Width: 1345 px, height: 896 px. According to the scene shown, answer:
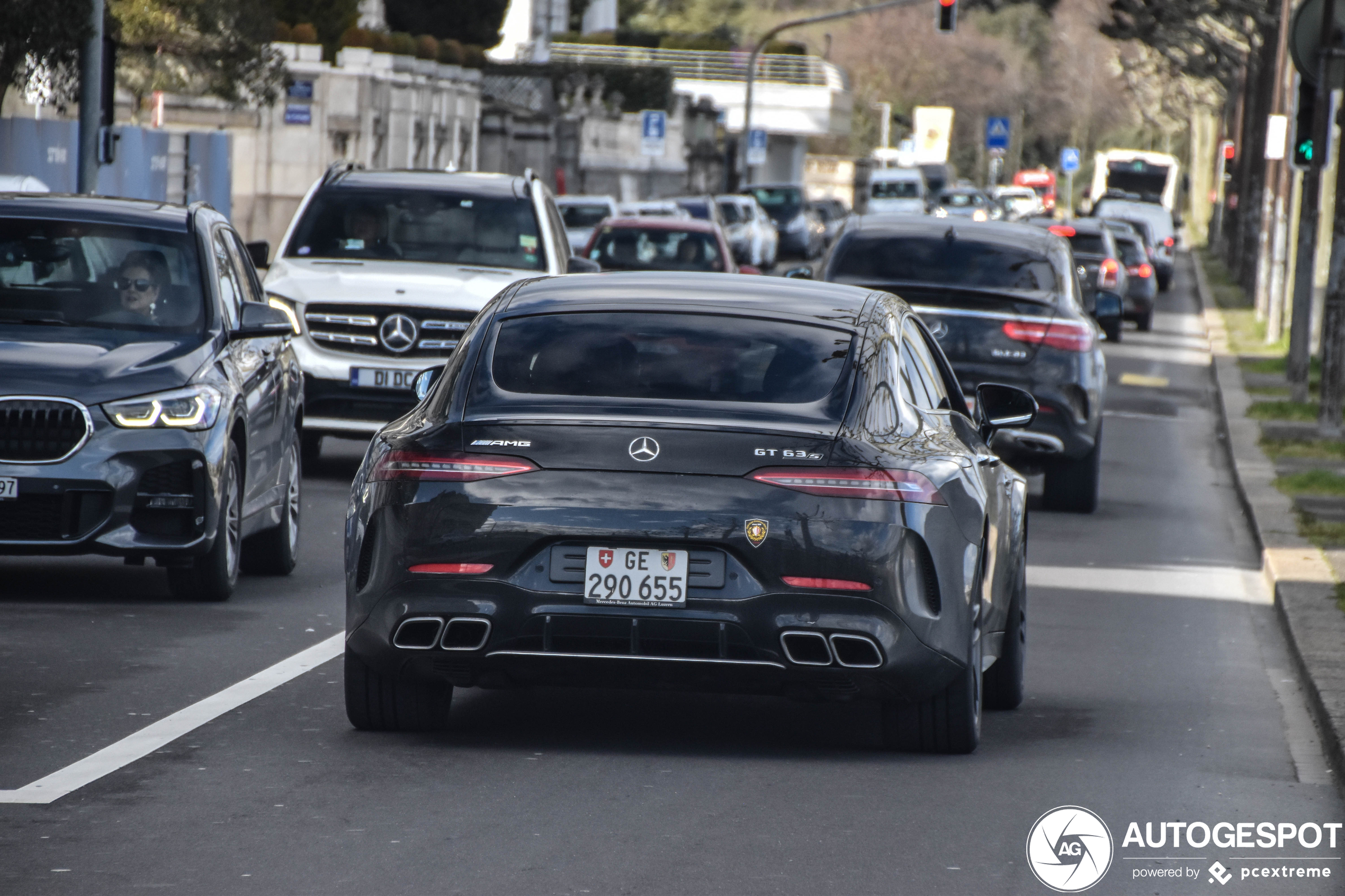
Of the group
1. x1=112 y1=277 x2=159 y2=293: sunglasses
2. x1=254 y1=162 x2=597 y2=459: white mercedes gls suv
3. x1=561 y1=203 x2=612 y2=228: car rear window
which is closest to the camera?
x1=112 y1=277 x2=159 y2=293: sunglasses

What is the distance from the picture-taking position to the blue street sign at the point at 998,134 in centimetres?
9138

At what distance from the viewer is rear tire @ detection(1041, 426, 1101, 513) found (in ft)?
54.3

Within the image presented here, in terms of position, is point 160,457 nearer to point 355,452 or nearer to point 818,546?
point 818,546

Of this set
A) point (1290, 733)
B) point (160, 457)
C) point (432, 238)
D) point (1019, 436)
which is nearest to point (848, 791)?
point (1290, 733)

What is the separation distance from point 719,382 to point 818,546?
0.65m

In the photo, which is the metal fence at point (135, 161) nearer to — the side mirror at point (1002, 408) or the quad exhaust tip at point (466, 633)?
the side mirror at point (1002, 408)

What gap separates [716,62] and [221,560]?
343 feet

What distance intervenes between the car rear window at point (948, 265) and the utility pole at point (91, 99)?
9683 mm

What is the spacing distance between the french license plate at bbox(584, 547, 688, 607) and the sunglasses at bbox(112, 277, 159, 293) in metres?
4.81

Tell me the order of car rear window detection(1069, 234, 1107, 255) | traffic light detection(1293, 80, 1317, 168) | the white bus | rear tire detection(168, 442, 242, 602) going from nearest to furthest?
rear tire detection(168, 442, 242, 602), traffic light detection(1293, 80, 1317, 168), car rear window detection(1069, 234, 1107, 255), the white bus

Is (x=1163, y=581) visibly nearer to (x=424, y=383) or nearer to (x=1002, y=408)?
(x=1002, y=408)

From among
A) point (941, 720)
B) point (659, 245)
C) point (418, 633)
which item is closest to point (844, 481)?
point (941, 720)

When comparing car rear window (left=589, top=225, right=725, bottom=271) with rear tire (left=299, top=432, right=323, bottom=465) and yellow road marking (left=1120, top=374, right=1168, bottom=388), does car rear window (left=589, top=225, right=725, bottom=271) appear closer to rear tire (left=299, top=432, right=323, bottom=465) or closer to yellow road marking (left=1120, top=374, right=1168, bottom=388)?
yellow road marking (left=1120, top=374, right=1168, bottom=388)

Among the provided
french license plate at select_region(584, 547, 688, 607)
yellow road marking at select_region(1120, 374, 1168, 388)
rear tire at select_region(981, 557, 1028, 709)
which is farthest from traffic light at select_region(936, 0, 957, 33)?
french license plate at select_region(584, 547, 688, 607)
